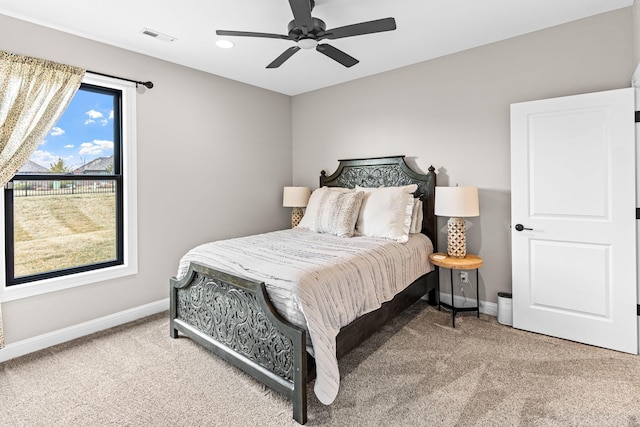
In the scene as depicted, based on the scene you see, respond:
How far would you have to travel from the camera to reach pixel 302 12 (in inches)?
82.3

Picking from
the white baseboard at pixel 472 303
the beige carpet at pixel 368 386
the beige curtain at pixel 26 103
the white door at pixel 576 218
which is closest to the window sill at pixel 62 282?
the beige curtain at pixel 26 103

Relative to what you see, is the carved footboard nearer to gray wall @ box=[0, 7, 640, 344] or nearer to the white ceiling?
gray wall @ box=[0, 7, 640, 344]

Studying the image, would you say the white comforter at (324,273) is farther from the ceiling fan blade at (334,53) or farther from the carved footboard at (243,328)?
the ceiling fan blade at (334,53)

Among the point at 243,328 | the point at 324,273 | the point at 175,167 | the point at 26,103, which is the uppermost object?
the point at 26,103

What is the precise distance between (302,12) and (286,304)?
1821 millimetres

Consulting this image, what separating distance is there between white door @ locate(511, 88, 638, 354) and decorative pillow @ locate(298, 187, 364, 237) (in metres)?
1.48

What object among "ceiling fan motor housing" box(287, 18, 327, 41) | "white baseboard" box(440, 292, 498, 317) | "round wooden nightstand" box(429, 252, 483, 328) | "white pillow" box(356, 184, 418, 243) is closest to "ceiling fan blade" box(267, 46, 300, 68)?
"ceiling fan motor housing" box(287, 18, 327, 41)

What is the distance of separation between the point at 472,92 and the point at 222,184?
2970 mm

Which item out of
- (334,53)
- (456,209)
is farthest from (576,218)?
(334,53)

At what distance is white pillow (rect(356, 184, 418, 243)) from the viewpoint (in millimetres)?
3240

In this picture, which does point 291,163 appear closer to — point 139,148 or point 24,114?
point 139,148

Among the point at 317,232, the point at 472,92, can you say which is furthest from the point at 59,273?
the point at 472,92

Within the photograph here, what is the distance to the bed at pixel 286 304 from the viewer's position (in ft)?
6.26

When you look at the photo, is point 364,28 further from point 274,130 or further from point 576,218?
point 274,130
